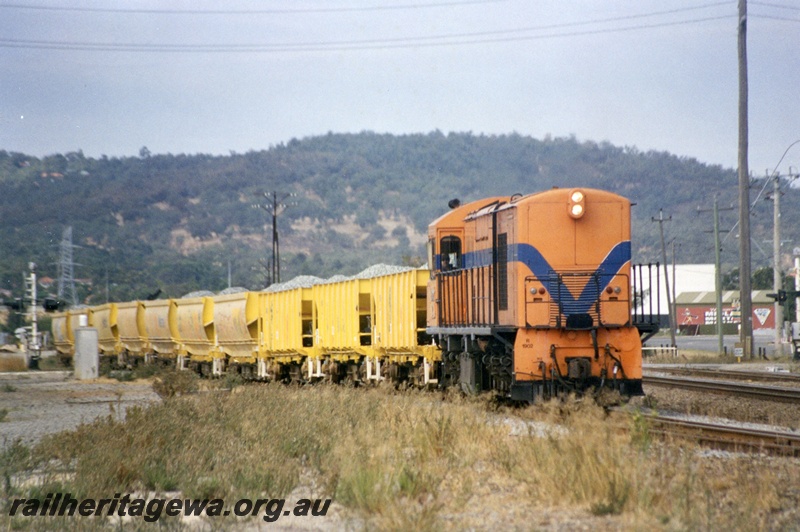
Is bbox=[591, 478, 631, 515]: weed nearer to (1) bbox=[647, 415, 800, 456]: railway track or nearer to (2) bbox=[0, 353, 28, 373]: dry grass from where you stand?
(1) bbox=[647, 415, 800, 456]: railway track

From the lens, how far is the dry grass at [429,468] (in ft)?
26.0

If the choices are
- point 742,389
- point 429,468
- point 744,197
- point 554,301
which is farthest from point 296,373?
point 429,468

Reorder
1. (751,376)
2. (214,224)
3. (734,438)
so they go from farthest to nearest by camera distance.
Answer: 1. (214,224)
2. (751,376)
3. (734,438)

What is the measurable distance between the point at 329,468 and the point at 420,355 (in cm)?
1188

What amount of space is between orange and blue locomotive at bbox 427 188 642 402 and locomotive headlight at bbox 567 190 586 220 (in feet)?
0.06

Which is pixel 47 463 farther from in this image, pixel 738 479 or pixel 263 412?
pixel 738 479

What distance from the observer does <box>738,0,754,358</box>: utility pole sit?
112 feet

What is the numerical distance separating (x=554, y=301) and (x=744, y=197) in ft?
70.3

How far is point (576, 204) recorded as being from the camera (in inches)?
655

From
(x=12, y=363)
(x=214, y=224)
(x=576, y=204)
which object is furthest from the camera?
(x=214, y=224)

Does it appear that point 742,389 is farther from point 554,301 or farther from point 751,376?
point 554,301

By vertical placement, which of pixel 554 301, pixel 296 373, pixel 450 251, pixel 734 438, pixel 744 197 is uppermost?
pixel 744 197

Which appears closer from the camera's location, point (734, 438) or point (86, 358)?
point (734, 438)

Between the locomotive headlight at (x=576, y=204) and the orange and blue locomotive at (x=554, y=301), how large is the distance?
0.02 m
